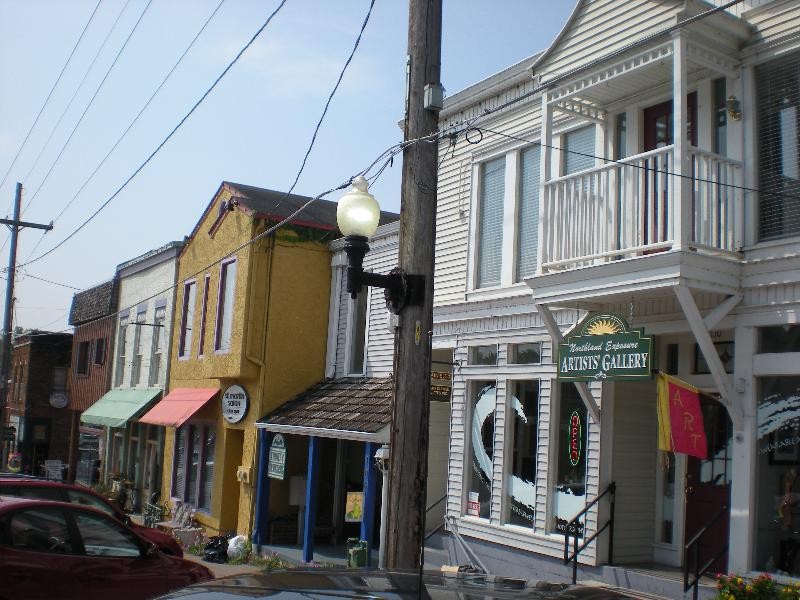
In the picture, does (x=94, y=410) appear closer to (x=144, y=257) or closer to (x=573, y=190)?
(x=144, y=257)

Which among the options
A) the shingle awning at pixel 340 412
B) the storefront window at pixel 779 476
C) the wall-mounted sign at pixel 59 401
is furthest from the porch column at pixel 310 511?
the wall-mounted sign at pixel 59 401

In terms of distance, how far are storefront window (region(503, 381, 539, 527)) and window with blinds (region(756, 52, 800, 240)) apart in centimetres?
407

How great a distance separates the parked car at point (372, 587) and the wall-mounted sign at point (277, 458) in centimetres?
1343

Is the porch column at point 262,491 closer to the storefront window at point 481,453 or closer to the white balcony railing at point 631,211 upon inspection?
the storefront window at point 481,453

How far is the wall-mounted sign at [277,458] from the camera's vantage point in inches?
677

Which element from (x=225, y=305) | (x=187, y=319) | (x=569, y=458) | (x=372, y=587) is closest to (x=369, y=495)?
(x=569, y=458)

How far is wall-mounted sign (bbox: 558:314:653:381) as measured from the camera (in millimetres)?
9125

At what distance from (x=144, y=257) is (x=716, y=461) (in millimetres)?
19606

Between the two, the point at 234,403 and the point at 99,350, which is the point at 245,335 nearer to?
the point at 234,403

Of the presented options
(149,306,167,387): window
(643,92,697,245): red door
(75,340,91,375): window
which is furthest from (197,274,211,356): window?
(75,340,91,375): window

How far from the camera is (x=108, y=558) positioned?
8.76m

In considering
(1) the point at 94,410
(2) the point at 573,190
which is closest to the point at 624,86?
(2) the point at 573,190

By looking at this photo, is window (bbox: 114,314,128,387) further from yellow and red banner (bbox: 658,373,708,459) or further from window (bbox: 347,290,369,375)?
yellow and red banner (bbox: 658,373,708,459)

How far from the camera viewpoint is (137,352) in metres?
26.2
